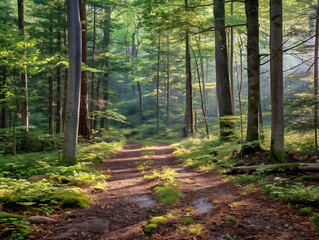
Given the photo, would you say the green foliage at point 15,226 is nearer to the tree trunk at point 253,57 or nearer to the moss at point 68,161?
the moss at point 68,161

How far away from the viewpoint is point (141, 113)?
31844 millimetres

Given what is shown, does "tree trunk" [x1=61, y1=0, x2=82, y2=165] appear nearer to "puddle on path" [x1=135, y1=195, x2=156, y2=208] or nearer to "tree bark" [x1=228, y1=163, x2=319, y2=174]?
"puddle on path" [x1=135, y1=195, x2=156, y2=208]

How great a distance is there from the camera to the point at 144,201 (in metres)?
4.80

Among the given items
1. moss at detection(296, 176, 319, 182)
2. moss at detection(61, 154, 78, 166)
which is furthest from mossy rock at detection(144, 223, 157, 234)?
moss at detection(61, 154, 78, 166)

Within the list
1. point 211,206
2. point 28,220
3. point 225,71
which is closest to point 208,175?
point 211,206

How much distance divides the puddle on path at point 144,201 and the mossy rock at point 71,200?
45.1 inches

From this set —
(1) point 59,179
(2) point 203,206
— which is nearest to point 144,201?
(2) point 203,206

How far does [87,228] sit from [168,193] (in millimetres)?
2318

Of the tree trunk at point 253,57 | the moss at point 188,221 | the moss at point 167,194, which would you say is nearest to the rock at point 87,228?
the moss at point 188,221

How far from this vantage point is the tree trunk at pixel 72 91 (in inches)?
274

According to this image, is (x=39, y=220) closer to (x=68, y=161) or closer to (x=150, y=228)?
(x=150, y=228)

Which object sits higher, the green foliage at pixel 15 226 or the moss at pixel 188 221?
the green foliage at pixel 15 226

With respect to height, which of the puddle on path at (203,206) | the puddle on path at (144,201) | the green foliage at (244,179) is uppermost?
the green foliage at (244,179)

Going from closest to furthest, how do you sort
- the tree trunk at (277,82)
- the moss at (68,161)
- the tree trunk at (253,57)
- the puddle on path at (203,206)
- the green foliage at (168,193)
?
the puddle on path at (203,206)
the green foliage at (168,193)
the tree trunk at (277,82)
the moss at (68,161)
the tree trunk at (253,57)
